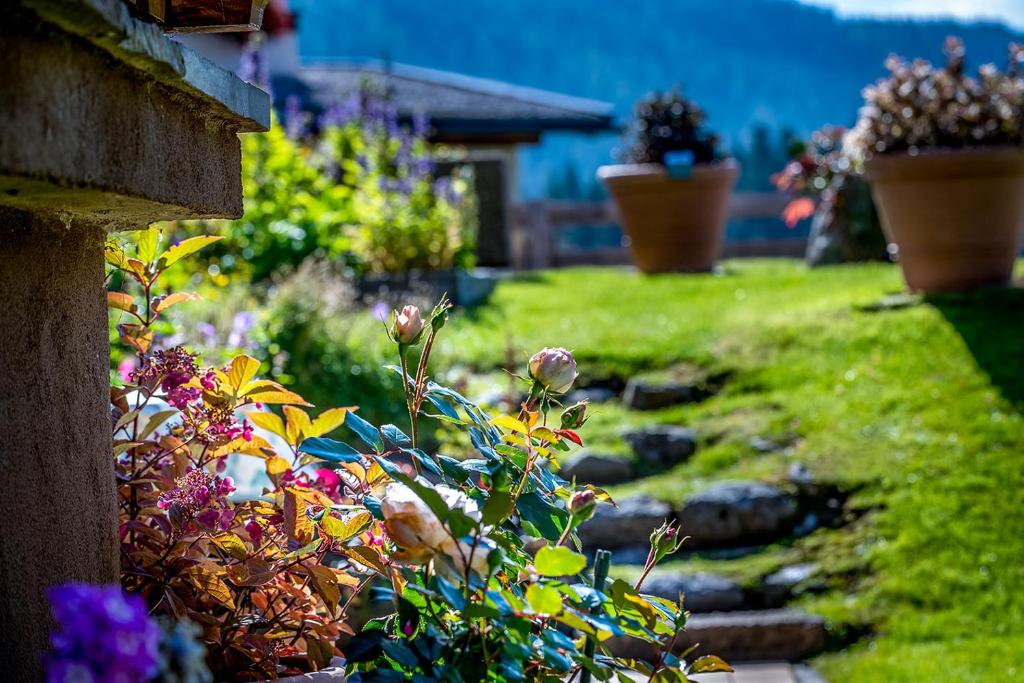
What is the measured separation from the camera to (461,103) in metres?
18.4

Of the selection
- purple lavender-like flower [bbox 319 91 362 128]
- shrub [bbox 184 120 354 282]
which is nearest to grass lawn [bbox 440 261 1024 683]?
shrub [bbox 184 120 354 282]

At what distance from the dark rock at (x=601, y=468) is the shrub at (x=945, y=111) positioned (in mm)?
2302

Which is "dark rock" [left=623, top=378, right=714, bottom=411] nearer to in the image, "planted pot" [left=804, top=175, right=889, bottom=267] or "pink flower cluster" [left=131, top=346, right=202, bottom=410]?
"pink flower cluster" [left=131, top=346, right=202, bottom=410]

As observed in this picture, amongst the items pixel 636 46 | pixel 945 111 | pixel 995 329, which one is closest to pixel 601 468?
pixel 995 329

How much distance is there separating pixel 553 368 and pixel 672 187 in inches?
314

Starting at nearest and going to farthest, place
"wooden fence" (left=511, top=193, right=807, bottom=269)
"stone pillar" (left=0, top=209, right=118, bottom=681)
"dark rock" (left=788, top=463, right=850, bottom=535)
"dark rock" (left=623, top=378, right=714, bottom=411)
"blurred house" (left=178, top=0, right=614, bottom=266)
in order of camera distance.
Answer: "stone pillar" (left=0, top=209, right=118, bottom=681), "dark rock" (left=788, top=463, right=850, bottom=535), "dark rock" (left=623, top=378, right=714, bottom=411), "wooden fence" (left=511, top=193, right=807, bottom=269), "blurred house" (left=178, top=0, right=614, bottom=266)

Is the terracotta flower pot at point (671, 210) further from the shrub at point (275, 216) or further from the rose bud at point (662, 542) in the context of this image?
the rose bud at point (662, 542)

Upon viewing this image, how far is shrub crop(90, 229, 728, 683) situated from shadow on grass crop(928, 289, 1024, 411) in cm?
365

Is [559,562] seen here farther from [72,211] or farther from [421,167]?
[421,167]

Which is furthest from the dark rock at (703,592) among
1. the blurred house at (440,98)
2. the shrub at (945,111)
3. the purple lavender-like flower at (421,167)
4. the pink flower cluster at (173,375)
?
the blurred house at (440,98)

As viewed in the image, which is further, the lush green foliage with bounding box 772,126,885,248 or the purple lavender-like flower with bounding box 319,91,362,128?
the purple lavender-like flower with bounding box 319,91,362,128

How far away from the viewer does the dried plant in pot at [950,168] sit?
534 cm

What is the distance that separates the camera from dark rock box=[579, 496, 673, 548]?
12.9ft

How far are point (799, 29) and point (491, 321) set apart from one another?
37.7 meters
